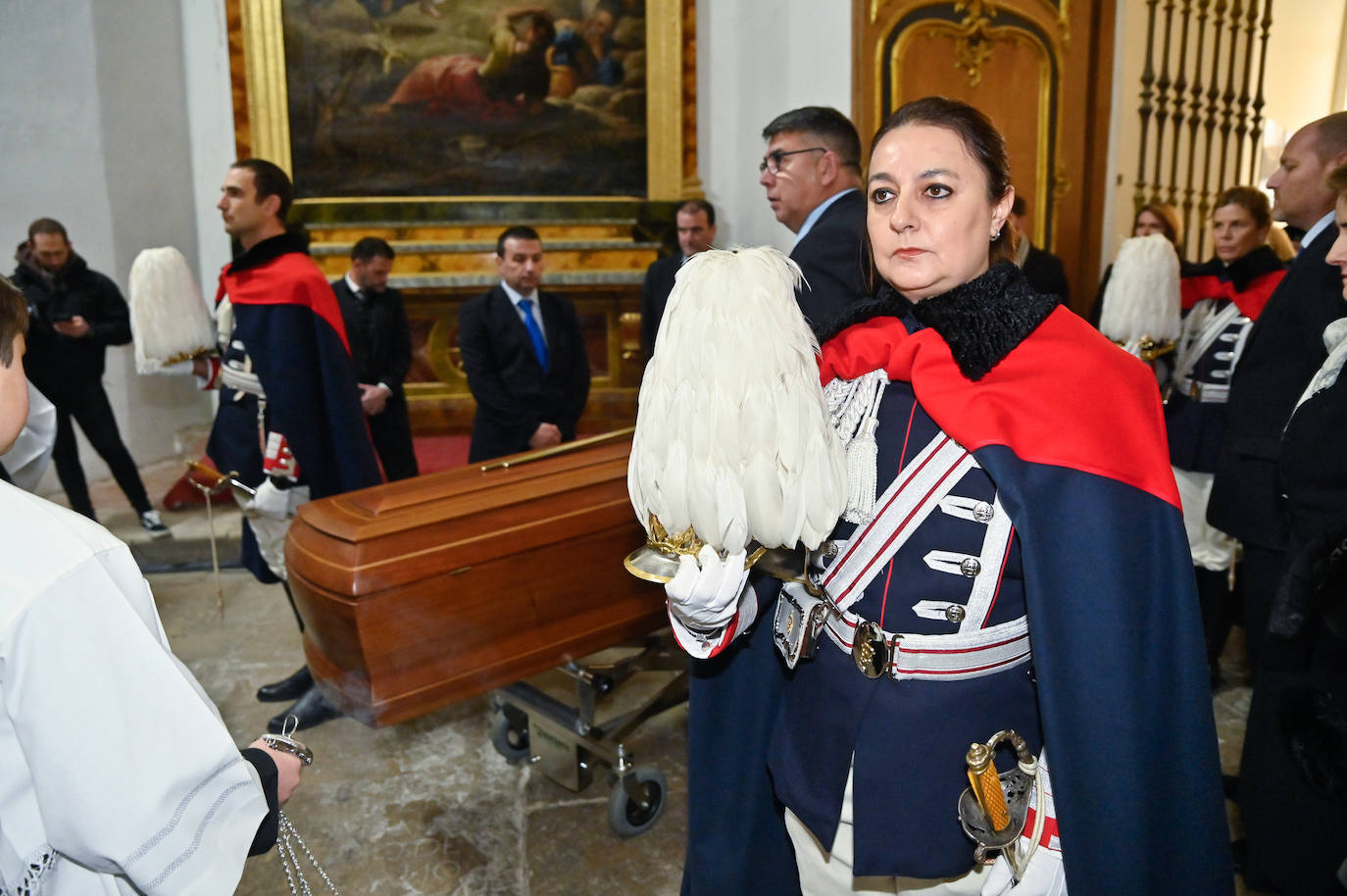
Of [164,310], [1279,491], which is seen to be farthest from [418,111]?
[1279,491]

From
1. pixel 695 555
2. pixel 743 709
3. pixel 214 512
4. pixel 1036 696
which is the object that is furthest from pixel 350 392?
pixel 214 512

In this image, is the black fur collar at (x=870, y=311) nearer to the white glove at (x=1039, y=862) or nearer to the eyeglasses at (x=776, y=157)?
the white glove at (x=1039, y=862)

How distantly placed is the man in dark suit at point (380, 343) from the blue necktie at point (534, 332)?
0.80 meters

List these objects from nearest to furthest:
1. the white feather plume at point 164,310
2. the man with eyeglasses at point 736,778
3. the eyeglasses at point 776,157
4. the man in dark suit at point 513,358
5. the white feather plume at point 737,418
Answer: the white feather plume at point 737,418 → the man with eyeglasses at point 736,778 → the eyeglasses at point 776,157 → the white feather plume at point 164,310 → the man in dark suit at point 513,358

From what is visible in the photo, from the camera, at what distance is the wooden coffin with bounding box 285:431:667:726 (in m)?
2.20

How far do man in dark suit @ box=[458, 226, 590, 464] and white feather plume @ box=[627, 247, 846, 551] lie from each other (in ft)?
9.75

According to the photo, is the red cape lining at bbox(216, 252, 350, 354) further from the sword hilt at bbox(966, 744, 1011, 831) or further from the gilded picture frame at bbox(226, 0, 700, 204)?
the gilded picture frame at bbox(226, 0, 700, 204)

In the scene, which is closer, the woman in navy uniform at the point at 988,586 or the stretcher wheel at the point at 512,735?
the woman in navy uniform at the point at 988,586

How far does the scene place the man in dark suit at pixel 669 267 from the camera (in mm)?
4969

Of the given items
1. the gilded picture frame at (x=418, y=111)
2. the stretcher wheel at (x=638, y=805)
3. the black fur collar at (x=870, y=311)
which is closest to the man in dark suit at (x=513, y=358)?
the stretcher wheel at (x=638, y=805)

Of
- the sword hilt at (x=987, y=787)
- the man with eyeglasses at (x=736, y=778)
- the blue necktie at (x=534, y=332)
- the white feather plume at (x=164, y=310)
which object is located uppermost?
the white feather plume at (x=164, y=310)

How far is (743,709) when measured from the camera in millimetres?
1697

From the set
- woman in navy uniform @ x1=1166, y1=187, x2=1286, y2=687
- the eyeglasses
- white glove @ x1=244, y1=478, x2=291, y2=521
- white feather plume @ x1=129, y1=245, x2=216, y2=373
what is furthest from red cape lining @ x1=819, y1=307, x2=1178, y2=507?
white feather plume @ x1=129, y1=245, x2=216, y2=373

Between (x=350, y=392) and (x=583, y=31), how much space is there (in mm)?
4765
